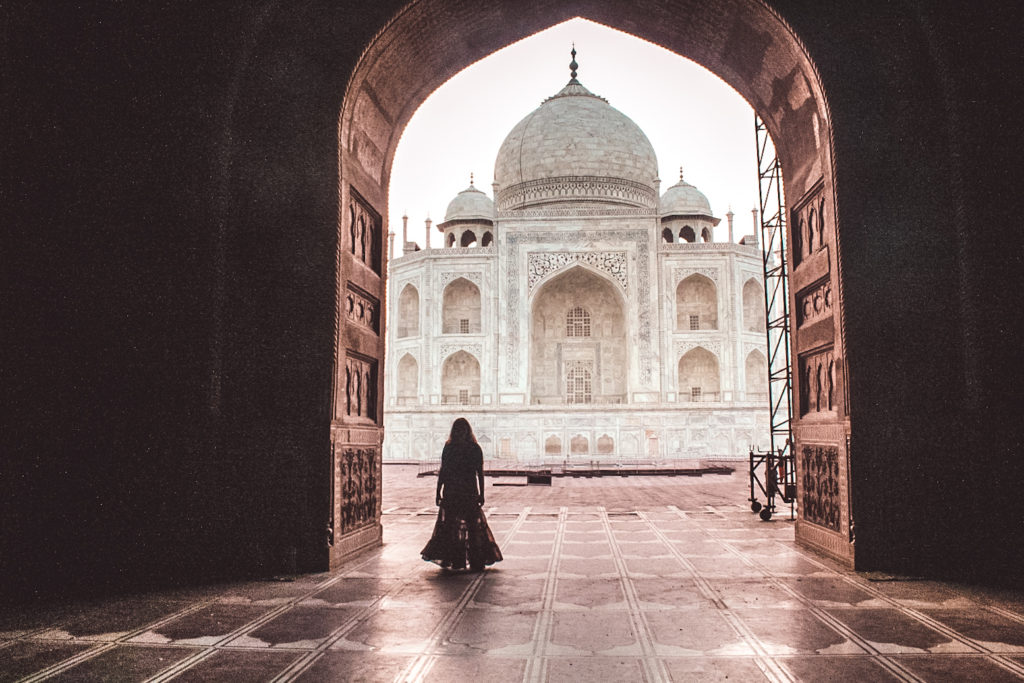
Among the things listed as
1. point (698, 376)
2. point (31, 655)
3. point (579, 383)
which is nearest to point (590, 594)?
point (31, 655)

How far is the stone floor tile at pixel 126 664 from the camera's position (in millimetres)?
2744

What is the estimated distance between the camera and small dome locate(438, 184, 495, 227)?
31797mm

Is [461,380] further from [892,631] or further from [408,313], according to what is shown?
[892,631]

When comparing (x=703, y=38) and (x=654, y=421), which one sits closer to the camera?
(x=703, y=38)

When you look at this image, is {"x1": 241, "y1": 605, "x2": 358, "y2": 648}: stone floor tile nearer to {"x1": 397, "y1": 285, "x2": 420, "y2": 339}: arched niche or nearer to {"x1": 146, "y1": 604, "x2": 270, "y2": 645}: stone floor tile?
{"x1": 146, "y1": 604, "x2": 270, "y2": 645}: stone floor tile

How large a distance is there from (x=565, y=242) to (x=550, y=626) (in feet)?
73.6

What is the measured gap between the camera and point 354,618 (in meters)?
3.61

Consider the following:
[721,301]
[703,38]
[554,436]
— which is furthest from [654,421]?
[703,38]

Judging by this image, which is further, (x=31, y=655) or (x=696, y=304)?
(x=696, y=304)

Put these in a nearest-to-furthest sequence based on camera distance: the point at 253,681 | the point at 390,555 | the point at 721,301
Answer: the point at 253,681, the point at 390,555, the point at 721,301

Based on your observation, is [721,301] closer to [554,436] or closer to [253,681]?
[554,436]

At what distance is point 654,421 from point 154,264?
20004 millimetres

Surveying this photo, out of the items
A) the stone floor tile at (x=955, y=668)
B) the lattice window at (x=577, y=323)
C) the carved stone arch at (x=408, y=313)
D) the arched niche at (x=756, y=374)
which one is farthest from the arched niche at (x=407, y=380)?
the stone floor tile at (x=955, y=668)

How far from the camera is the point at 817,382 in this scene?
5.77 m
